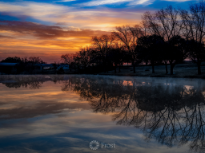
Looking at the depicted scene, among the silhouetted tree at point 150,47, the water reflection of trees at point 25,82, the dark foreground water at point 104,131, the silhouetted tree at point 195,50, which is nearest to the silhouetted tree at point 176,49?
the silhouetted tree at point 150,47

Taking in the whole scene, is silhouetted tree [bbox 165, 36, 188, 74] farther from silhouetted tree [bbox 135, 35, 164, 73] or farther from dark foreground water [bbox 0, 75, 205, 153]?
dark foreground water [bbox 0, 75, 205, 153]

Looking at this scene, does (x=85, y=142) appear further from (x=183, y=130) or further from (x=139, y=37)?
(x=139, y=37)

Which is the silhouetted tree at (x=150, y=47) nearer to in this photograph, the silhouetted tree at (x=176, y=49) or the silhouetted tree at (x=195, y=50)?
the silhouetted tree at (x=176, y=49)

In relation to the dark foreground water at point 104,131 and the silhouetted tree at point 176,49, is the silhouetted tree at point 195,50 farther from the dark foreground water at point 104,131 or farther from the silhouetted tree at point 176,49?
the dark foreground water at point 104,131

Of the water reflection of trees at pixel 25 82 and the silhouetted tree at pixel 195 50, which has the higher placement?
the silhouetted tree at pixel 195 50

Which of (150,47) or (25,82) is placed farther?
(150,47)

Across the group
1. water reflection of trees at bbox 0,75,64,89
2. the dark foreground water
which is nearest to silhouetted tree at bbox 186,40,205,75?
water reflection of trees at bbox 0,75,64,89

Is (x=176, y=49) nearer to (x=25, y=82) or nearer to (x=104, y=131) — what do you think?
(x=25, y=82)

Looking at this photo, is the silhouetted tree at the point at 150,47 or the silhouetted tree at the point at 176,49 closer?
the silhouetted tree at the point at 176,49

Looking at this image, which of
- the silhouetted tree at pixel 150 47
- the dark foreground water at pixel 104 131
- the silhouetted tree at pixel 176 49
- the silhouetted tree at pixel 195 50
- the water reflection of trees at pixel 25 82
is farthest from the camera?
the silhouetted tree at pixel 150 47

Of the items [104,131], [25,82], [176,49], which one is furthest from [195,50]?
[104,131]

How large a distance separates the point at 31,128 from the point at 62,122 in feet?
3.50

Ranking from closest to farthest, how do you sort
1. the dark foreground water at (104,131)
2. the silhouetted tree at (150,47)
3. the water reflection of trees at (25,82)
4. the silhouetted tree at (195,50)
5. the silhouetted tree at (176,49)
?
the dark foreground water at (104,131), the water reflection of trees at (25,82), the silhouetted tree at (195,50), the silhouetted tree at (176,49), the silhouetted tree at (150,47)

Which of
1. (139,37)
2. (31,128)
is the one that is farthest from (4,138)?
(139,37)
